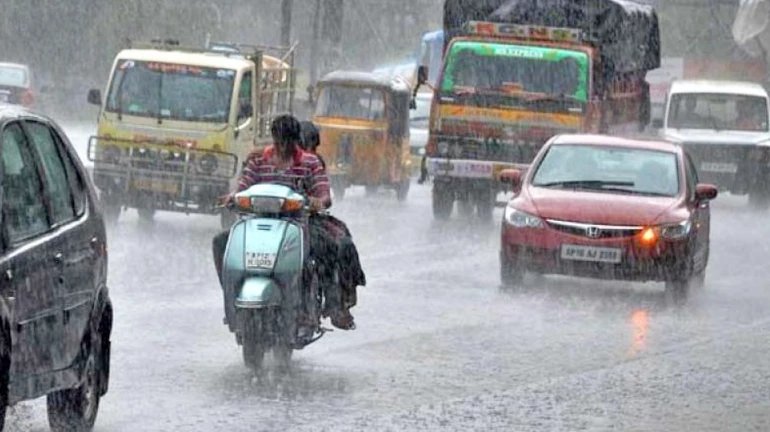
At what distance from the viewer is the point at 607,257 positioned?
17531 mm

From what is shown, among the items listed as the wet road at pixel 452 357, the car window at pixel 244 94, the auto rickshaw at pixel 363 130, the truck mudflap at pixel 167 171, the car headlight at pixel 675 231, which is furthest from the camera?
the auto rickshaw at pixel 363 130

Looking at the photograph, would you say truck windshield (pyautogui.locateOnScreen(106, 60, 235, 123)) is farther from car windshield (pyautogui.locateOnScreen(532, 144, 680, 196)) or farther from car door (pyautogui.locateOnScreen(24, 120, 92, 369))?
car door (pyautogui.locateOnScreen(24, 120, 92, 369))

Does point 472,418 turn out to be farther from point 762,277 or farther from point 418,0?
point 418,0

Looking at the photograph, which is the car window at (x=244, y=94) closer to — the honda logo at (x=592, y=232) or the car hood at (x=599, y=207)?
the car hood at (x=599, y=207)

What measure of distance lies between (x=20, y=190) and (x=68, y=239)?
20.0 inches

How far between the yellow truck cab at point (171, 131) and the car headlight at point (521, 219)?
20.5 ft

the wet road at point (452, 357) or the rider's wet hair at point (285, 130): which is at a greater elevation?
the rider's wet hair at point (285, 130)

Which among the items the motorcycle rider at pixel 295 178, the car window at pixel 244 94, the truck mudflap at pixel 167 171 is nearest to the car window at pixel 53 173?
the motorcycle rider at pixel 295 178

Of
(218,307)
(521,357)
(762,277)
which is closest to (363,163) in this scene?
(762,277)

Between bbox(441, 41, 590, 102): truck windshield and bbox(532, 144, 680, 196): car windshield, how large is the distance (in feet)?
26.3

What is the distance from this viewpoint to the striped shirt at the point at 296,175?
40.8ft

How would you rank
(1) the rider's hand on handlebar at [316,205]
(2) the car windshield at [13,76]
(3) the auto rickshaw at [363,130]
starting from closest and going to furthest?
1. (1) the rider's hand on handlebar at [316,205]
2. (3) the auto rickshaw at [363,130]
3. (2) the car windshield at [13,76]

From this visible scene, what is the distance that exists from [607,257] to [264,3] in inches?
2244

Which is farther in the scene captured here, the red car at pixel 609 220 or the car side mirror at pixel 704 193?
the car side mirror at pixel 704 193
